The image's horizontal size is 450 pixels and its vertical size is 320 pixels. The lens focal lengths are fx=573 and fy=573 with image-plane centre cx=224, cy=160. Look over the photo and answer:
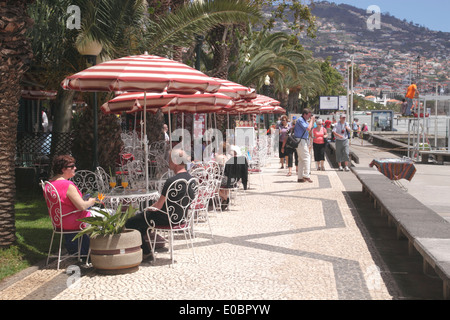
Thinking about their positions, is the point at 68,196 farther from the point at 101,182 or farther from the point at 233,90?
the point at 233,90

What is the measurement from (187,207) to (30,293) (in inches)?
76.0

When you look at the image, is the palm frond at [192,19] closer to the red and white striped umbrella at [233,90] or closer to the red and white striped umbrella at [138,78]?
the red and white striped umbrella at [233,90]

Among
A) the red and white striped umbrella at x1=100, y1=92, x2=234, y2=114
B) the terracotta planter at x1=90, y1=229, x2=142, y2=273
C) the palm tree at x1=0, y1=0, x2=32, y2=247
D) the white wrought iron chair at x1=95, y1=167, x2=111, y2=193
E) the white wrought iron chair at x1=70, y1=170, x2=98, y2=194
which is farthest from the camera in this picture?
the red and white striped umbrella at x1=100, y1=92, x2=234, y2=114

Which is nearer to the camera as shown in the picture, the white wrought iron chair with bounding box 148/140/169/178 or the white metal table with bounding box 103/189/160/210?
the white metal table with bounding box 103/189/160/210

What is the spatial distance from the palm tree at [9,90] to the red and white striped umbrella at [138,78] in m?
0.75

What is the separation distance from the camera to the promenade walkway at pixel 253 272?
5328 mm

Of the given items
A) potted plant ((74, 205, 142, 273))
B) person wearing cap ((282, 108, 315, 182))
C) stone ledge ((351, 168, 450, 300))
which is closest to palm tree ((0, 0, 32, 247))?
potted plant ((74, 205, 142, 273))

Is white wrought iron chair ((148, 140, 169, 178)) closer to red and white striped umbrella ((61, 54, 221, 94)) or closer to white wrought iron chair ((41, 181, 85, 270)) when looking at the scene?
red and white striped umbrella ((61, 54, 221, 94))

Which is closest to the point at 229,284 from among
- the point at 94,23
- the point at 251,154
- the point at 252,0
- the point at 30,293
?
the point at 30,293

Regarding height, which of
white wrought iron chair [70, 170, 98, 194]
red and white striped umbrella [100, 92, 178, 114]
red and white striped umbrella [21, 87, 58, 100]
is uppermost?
red and white striped umbrella [21, 87, 58, 100]

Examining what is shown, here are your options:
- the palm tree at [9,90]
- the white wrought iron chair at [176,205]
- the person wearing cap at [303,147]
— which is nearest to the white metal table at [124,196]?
the white wrought iron chair at [176,205]

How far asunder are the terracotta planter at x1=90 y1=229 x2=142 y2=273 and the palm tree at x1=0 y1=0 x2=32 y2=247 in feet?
4.17

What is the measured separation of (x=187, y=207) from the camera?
21.3 ft

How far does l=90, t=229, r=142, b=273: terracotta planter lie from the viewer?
595cm
